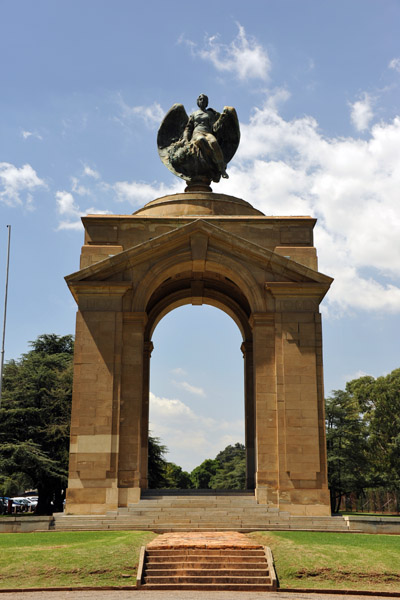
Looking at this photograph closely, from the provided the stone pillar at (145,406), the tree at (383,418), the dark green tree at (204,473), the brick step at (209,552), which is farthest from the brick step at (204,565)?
the dark green tree at (204,473)

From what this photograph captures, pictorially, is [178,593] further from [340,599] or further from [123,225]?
[123,225]

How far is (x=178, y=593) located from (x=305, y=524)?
9878mm

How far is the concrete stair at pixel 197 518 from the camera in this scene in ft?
83.4

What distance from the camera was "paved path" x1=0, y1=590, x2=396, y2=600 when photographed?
16688 mm

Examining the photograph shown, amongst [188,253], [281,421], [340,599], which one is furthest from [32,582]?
[188,253]

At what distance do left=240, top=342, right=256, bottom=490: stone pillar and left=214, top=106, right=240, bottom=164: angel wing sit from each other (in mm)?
11074

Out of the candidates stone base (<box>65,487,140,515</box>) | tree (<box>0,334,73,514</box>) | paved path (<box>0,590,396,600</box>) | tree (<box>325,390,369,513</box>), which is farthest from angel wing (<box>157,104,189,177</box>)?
tree (<box>325,390,369,513</box>)

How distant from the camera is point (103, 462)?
95.2 feet

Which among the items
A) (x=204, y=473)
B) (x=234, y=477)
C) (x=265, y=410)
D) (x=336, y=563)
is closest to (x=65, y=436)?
(x=265, y=410)

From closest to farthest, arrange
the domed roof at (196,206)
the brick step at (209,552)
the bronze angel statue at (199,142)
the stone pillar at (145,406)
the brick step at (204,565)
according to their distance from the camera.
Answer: the brick step at (204,565), the brick step at (209,552), the domed roof at (196,206), the stone pillar at (145,406), the bronze angel statue at (199,142)

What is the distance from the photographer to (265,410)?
98.9 feet

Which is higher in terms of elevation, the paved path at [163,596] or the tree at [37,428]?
the tree at [37,428]

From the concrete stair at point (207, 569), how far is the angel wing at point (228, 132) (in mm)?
24413

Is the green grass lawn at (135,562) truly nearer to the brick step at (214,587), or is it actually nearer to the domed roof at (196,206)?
the brick step at (214,587)
